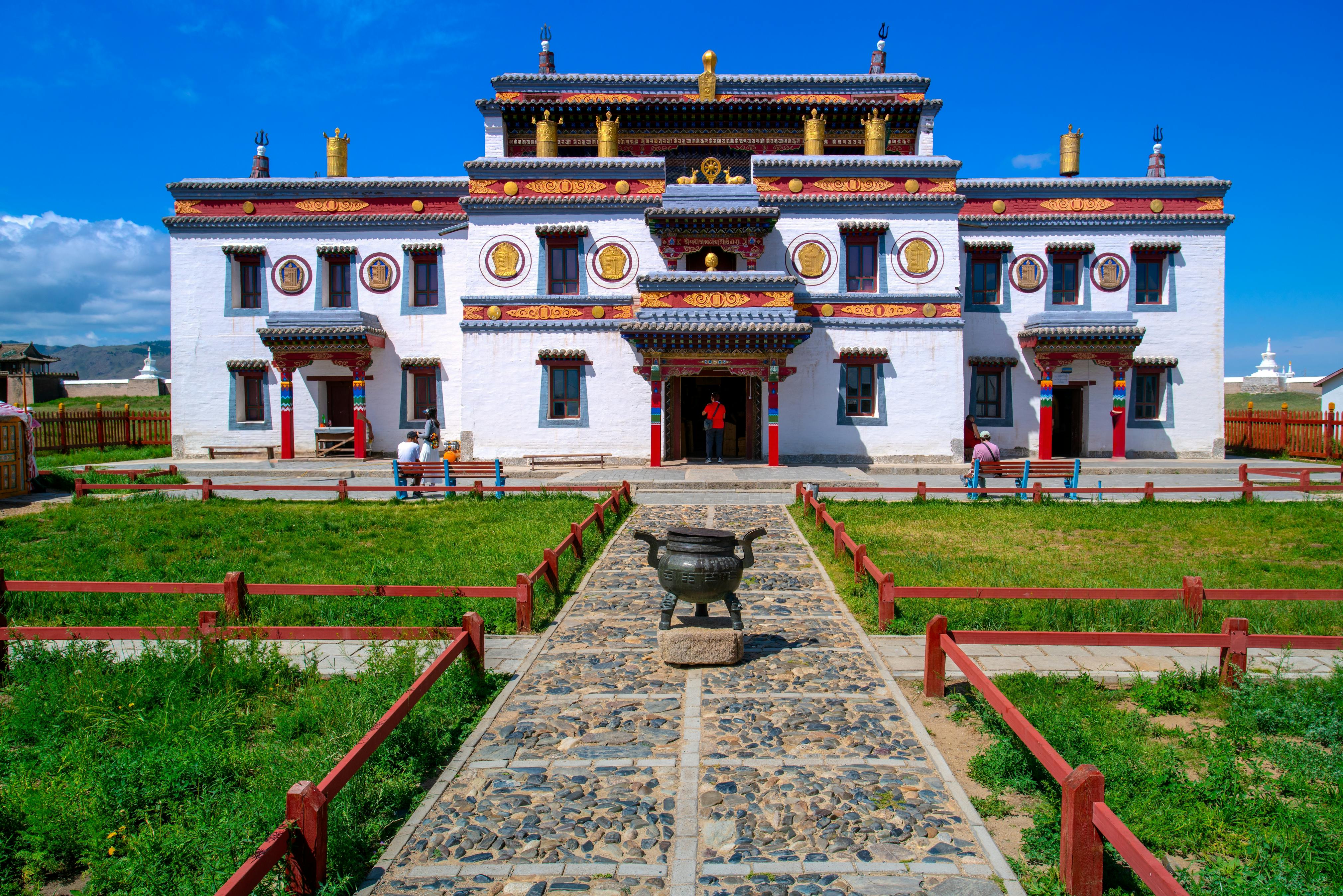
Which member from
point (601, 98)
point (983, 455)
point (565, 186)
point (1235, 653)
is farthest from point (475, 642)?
point (601, 98)

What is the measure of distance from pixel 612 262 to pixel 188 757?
19324 millimetres

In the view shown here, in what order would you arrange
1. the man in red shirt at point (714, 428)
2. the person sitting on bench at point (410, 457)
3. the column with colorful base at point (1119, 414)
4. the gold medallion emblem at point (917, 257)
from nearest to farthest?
the person sitting on bench at point (410, 457) < the man in red shirt at point (714, 428) < the gold medallion emblem at point (917, 257) < the column with colorful base at point (1119, 414)

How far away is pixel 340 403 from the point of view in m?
24.8

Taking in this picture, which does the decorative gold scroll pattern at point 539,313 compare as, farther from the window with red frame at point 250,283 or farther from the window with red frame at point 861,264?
the window with red frame at point 250,283

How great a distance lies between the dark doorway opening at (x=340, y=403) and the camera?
24734 mm

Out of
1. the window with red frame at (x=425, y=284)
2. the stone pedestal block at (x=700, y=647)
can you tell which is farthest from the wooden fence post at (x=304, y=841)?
the window with red frame at (x=425, y=284)

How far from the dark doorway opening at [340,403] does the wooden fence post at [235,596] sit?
1881 centimetres

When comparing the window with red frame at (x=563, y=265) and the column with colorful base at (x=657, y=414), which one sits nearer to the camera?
the column with colorful base at (x=657, y=414)

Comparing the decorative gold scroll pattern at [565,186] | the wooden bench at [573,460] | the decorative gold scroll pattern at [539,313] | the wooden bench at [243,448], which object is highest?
the decorative gold scroll pattern at [565,186]

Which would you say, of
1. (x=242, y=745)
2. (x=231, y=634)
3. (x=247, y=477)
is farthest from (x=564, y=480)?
(x=242, y=745)

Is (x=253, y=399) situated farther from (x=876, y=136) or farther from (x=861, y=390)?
(x=876, y=136)

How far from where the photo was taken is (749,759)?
4.75m

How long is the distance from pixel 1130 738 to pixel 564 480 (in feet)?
46.3

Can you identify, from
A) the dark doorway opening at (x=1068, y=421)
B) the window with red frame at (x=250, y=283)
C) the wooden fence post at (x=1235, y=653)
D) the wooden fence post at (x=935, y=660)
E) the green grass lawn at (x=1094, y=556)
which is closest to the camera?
the wooden fence post at (x=935, y=660)
